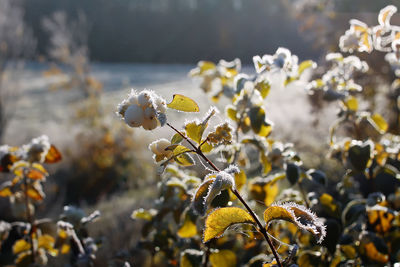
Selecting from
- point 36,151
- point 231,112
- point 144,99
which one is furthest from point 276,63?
point 36,151

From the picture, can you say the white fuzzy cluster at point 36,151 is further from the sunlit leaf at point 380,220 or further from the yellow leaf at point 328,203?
the sunlit leaf at point 380,220

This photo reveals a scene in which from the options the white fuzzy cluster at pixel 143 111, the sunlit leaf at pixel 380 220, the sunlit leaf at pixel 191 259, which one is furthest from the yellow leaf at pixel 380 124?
the white fuzzy cluster at pixel 143 111

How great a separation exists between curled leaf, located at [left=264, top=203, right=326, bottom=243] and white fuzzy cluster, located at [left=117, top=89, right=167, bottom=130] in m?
0.19

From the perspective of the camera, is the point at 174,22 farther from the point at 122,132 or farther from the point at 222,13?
the point at 122,132

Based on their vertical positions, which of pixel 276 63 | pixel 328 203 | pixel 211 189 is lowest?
pixel 328 203

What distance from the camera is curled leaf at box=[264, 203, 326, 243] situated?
1.56 ft

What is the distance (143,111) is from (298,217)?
24 centimetres

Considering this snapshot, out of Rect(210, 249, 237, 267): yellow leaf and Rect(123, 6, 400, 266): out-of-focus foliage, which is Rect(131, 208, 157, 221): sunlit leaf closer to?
Rect(123, 6, 400, 266): out-of-focus foliage

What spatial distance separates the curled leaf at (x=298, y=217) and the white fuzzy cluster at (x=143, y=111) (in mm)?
185

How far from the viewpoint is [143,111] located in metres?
0.51

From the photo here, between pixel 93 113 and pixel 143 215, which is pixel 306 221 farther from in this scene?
pixel 93 113

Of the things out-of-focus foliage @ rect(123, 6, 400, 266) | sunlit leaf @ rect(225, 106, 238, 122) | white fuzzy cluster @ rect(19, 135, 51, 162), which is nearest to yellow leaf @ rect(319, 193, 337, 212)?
out-of-focus foliage @ rect(123, 6, 400, 266)

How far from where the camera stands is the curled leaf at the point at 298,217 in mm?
475

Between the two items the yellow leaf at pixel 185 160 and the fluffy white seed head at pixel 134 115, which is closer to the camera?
the fluffy white seed head at pixel 134 115
